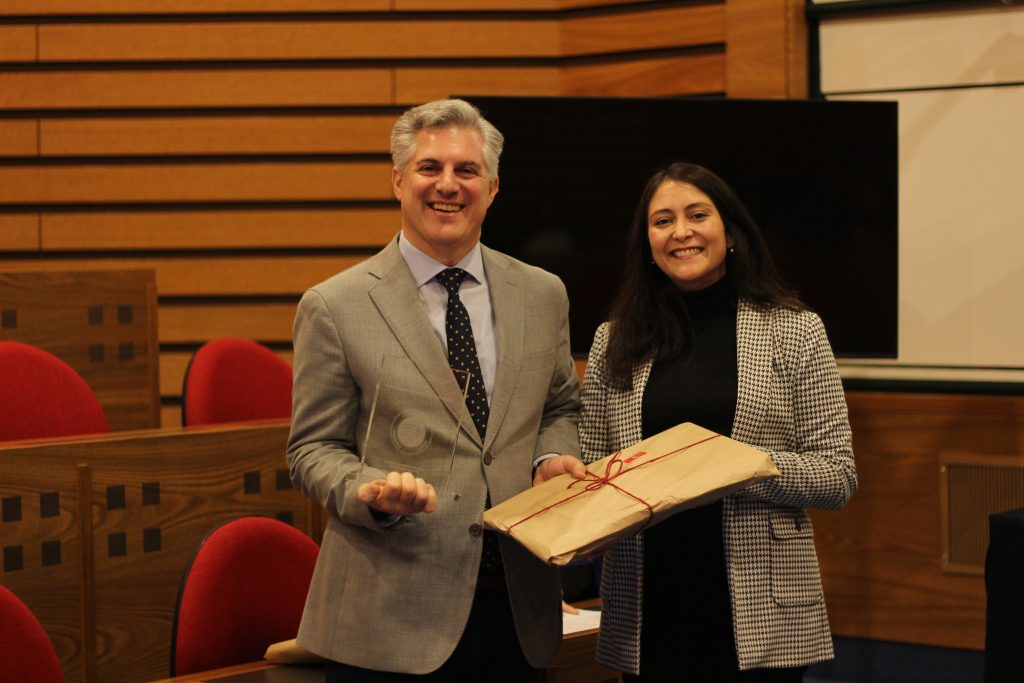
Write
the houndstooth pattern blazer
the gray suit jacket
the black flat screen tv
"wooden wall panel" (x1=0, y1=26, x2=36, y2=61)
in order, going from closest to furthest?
the gray suit jacket
the houndstooth pattern blazer
the black flat screen tv
"wooden wall panel" (x1=0, y1=26, x2=36, y2=61)

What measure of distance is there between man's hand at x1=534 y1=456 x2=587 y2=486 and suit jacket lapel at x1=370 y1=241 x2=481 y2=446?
15 centimetres

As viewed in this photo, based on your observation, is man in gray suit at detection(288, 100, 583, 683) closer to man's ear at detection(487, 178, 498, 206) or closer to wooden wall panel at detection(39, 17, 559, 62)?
man's ear at detection(487, 178, 498, 206)

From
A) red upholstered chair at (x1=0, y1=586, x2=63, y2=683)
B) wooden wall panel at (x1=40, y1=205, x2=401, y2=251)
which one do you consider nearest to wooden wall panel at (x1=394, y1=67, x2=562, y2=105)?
wooden wall panel at (x1=40, y1=205, x2=401, y2=251)

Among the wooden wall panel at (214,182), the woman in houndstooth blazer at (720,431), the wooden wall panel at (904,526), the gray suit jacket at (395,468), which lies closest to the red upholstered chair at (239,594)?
the gray suit jacket at (395,468)

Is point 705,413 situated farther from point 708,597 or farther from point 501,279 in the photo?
point 501,279

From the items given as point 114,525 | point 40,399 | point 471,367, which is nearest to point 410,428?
point 471,367

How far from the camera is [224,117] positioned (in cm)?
490

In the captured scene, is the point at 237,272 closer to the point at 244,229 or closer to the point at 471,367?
the point at 244,229

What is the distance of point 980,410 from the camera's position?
385 centimetres

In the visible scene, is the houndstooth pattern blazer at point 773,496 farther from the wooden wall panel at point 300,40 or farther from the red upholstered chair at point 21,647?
the wooden wall panel at point 300,40

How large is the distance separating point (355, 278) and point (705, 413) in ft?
2.29

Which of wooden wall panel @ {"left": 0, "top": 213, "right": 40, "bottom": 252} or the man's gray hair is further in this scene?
wooden wall panel @ {"left": 0, "top": 213, "right": 40, "bottom": 252}

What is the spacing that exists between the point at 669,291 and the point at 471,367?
566mm

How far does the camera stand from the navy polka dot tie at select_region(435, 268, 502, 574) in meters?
1.81
